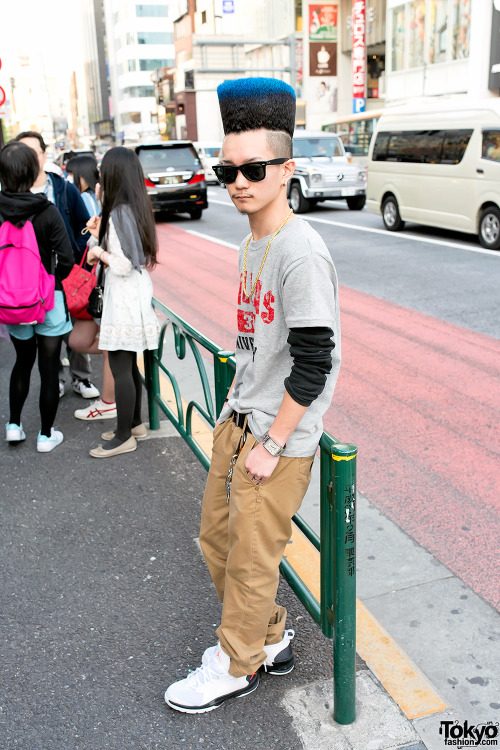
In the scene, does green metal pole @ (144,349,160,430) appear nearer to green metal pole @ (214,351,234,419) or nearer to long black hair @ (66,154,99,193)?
green metal pole @ (214,351,234,419)

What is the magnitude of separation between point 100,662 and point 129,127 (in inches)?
4283

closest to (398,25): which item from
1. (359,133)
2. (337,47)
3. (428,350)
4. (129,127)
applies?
(359,133)

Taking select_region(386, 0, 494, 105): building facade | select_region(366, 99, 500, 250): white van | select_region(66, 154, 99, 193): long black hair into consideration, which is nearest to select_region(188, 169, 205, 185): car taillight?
select_region(366, 99, 500, 250): white van

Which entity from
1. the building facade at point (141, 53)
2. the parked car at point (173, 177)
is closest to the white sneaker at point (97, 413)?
the parked car at point (173, 177)

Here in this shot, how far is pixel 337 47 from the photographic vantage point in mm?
48656

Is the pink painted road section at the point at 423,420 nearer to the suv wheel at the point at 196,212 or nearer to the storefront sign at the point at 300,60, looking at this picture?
the suv wheel at the point at 196,212

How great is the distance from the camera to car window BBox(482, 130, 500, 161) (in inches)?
437

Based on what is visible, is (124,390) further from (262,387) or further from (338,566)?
(338,566)

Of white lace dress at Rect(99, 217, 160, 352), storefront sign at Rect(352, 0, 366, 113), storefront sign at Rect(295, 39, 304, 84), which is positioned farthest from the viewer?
storefront sign at Rect(295, 39, 304, 84)

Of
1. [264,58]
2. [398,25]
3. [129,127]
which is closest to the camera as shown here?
[398,25]

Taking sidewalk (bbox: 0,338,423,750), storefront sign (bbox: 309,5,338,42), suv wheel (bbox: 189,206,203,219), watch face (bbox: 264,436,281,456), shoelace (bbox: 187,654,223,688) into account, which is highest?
storefront sign (bbox: 309,5,338,42)

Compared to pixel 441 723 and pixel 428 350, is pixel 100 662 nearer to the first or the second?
pixel 441 723

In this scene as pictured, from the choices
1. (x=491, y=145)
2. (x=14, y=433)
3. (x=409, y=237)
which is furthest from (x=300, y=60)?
(x=14, y=433)

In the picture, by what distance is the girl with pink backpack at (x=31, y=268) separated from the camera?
12.4 feet
